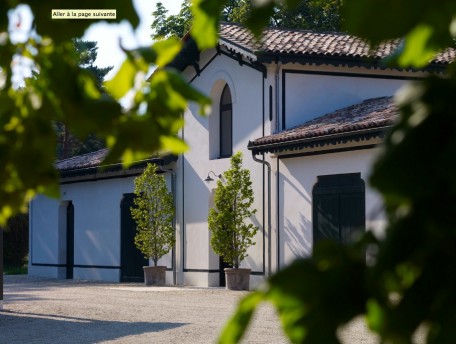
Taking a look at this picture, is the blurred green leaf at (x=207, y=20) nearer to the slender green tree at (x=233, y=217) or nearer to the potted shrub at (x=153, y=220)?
the slender green tree at (x=233, y=217)

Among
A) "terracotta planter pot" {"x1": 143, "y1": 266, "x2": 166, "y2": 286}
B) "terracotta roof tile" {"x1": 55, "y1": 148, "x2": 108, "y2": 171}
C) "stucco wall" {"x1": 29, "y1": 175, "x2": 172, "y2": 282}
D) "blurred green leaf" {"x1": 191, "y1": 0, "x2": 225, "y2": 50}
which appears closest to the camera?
"blurred green leaf" {"x1": 191, "y1": 0, "x2": 225, "y2": 50}

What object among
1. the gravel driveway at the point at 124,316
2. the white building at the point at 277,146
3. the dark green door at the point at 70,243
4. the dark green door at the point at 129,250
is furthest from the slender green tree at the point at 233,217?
the dark green door at the point at 70,243

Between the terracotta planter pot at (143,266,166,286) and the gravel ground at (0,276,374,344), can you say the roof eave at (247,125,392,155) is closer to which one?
the gravel ground at (0,276,374,344)

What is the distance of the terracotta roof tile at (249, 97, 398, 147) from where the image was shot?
1703cm

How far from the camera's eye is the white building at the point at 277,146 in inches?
707

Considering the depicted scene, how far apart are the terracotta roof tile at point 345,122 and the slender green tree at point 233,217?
0.75m

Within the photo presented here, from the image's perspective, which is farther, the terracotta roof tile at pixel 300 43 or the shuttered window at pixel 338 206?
the terracotta roof tile at pixel 300 43

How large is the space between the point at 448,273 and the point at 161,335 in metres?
10.9

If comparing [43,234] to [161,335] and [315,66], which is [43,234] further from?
[161,335]

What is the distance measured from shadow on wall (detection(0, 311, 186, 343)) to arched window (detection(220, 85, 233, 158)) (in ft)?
27.0

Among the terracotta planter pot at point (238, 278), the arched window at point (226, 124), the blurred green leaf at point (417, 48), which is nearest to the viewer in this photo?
the blurred green leaf at point (417, 48)

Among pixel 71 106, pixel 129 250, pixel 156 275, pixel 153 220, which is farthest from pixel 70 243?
pixel 71 106

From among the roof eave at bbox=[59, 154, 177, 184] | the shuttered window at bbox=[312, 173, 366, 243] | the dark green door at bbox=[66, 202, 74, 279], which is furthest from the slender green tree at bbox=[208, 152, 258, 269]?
the dark green door at bbox=[66, 202, 74, 279]

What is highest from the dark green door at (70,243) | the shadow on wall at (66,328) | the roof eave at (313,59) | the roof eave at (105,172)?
the roof eave at (313,59)
